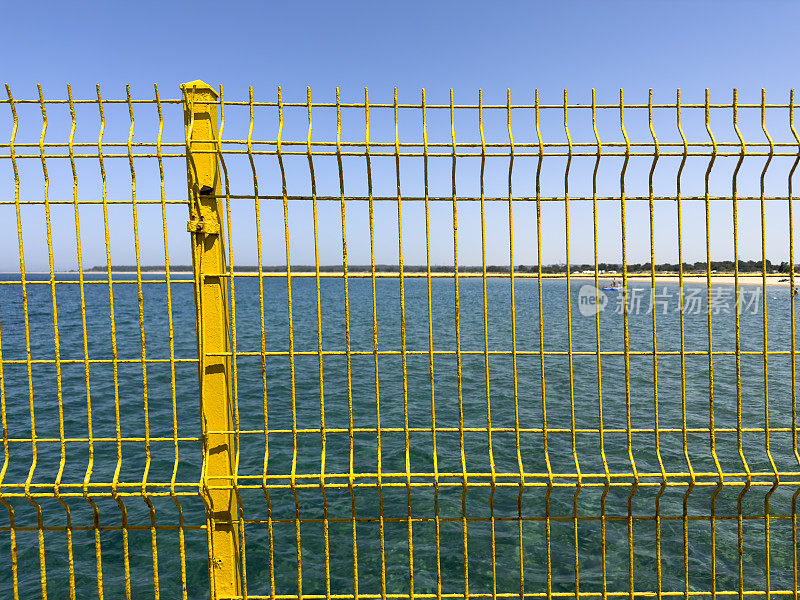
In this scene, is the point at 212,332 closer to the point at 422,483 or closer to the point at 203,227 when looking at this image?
the point at 203,227

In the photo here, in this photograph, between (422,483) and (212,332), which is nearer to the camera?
(212,332)

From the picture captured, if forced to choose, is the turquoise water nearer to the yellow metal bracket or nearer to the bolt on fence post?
the bolt on fence post

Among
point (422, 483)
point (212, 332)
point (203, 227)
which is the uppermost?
point (203, 227)

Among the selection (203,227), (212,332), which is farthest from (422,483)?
(203,227)

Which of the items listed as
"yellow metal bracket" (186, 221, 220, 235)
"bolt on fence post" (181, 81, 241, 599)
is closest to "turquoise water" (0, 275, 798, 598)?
→ "bolt on fence post" (181, 81, 241, 599)

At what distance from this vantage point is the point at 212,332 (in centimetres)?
370

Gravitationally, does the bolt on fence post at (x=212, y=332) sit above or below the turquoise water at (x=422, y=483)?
above

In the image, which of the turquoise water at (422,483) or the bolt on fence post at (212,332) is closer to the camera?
the bolt on fence post at (212,332)

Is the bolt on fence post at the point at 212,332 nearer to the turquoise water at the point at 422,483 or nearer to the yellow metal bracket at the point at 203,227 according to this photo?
the yellow metal bracket at the point at 203,227

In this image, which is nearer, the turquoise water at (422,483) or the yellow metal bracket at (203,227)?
the yellow metal bracket at (203,227)

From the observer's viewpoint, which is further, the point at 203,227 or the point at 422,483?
the point at 422,483

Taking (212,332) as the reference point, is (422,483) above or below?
below

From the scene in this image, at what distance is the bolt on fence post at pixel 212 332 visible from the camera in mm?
3645

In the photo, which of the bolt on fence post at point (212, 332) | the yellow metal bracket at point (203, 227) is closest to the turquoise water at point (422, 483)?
the bolt on fence post at point (212, 332)
